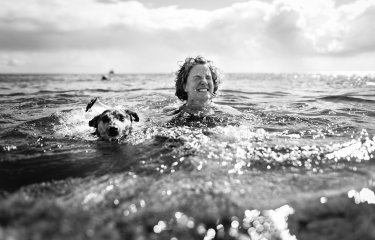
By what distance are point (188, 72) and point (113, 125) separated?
294 centimetres

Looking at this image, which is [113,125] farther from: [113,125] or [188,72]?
[188,72]

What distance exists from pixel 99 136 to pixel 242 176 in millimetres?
3410

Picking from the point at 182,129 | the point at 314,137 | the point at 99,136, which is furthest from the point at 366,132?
the point at 99,136

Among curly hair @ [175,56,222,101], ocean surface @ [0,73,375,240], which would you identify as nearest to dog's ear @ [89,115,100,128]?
ocean surface @ [0,73,375,240]

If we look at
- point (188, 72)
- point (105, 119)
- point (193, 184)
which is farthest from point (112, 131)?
point (188, 72)

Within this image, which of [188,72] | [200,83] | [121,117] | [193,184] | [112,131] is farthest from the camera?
[188,72]

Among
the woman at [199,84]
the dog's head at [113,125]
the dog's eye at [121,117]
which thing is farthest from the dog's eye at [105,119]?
the woman at [199,84]

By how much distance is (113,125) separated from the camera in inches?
239

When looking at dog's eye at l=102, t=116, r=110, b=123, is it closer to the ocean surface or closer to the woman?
the ocean surface

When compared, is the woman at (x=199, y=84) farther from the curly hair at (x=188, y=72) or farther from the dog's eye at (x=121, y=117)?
the dog's eye at (x=121, y=117)

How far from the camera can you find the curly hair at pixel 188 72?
8301mm

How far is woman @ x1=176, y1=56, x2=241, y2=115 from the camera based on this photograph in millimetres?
7926

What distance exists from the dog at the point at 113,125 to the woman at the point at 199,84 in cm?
180

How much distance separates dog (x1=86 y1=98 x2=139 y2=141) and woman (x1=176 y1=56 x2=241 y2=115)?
1.80 metres
